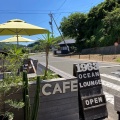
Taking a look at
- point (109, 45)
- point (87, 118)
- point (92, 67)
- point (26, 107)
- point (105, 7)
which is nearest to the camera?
point (26, 107)

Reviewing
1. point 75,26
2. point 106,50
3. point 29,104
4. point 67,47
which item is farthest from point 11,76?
point 67,47

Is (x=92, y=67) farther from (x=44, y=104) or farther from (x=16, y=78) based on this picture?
(x=16, y=78)

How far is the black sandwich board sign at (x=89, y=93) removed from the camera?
202 inches

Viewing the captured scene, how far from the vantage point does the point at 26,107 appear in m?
4.09

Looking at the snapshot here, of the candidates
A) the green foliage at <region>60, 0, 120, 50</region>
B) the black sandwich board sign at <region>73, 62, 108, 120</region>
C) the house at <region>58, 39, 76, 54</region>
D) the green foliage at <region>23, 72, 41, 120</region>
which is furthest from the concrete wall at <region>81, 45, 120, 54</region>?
the green foliage at <region>23, 72, 41, 120</region>

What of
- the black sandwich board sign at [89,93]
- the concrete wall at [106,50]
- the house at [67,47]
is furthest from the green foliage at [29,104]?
the house at [67,47]

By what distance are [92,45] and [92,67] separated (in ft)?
133

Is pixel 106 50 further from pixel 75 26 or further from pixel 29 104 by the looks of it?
pixel 29 104

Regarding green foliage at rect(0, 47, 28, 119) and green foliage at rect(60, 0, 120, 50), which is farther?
green foliage at rect(60, 0, 120, 50)

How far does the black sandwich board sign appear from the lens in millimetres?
5121

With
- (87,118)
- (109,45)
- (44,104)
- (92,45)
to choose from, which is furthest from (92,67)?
(92,45)

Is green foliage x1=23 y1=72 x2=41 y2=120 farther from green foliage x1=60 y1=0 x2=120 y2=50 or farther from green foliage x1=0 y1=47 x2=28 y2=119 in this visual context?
green foliage x1=60 y1=0 x2=120 y2=50

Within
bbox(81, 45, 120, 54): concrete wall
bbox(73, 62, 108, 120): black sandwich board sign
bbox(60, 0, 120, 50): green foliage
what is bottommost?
bbox(73, 62, 108, 120): black sandwich board sign

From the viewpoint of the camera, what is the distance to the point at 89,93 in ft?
17.2
